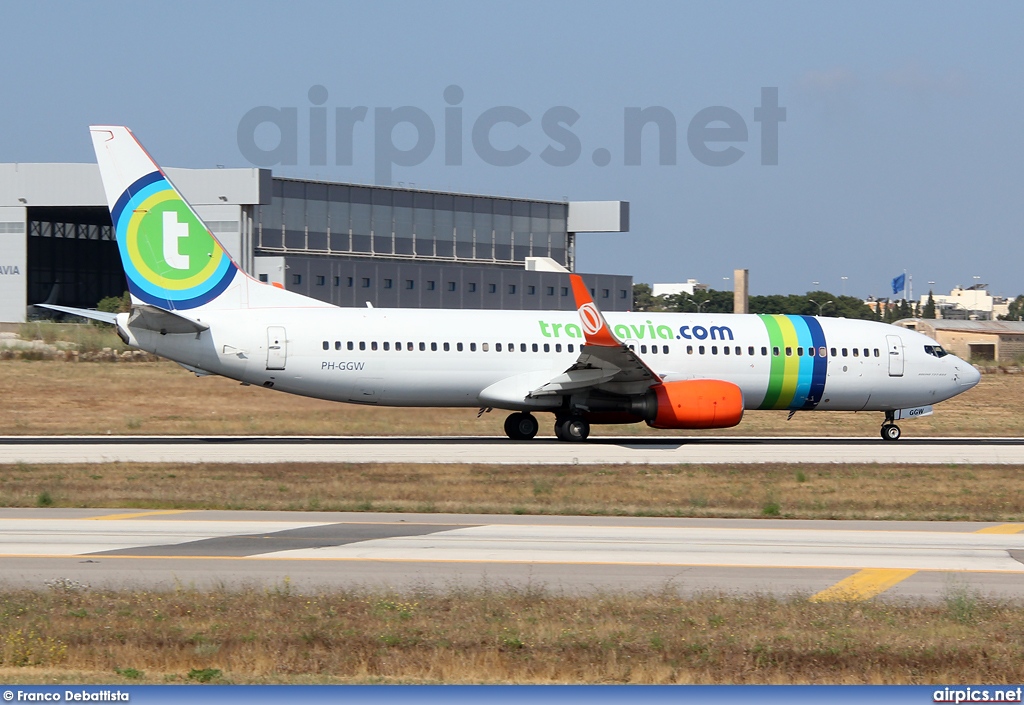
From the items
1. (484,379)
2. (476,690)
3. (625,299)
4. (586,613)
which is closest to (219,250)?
(484,379)

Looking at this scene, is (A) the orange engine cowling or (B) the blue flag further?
(B) the blue flag

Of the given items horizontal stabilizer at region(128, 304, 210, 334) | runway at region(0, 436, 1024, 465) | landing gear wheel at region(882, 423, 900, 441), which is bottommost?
runway at region(0, 436, 1024, 465)

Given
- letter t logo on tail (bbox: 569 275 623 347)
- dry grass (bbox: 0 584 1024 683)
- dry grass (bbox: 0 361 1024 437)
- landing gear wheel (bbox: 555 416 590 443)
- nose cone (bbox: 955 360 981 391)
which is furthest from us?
dry grass (bbox: 0 361 1024 437)

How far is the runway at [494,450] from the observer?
1121 inches

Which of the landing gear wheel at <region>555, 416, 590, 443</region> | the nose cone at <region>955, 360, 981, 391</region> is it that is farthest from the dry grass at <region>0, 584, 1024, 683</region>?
the nose cone at <region>955, 360, 981, 391</region>

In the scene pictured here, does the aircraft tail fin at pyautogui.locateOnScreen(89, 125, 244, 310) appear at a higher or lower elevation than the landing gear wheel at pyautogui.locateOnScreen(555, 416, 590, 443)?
higher

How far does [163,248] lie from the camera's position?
32.3 m

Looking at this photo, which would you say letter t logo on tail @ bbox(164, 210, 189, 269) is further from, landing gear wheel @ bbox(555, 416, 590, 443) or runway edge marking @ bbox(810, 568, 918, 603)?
runway edge marking @ bbox(810, 568, 918, 603)

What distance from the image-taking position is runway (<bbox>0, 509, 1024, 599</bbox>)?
43.4 feet

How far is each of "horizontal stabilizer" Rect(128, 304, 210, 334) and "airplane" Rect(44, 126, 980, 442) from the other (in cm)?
5

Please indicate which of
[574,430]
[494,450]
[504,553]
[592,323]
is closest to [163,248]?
[494,450]

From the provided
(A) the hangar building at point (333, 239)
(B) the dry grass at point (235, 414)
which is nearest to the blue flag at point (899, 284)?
(A) the hangar building at point (333, 239)

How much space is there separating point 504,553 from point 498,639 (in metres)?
4.95

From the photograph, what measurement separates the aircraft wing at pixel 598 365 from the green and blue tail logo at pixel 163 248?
9462mm
